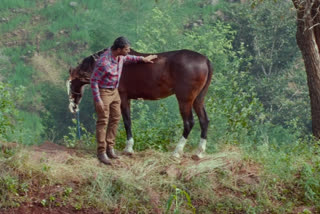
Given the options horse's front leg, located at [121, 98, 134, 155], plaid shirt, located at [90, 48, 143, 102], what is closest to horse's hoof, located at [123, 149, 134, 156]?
horse's front leg, located at [121, 98, 134, 155]

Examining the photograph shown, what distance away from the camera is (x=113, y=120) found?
791cm

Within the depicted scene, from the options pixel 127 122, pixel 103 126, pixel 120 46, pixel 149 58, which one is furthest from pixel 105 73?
pixel 127 122

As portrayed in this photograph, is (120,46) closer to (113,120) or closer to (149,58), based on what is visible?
(149,58)

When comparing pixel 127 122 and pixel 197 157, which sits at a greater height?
pixel 127 122

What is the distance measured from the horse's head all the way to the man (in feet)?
3.64

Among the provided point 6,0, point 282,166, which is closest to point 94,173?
point 282,166

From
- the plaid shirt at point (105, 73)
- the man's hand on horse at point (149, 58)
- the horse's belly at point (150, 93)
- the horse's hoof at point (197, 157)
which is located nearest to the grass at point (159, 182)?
the horse's hoof at point (197, 157)

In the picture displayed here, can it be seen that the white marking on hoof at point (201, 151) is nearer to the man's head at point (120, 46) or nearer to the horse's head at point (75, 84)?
the man's head at point (120, 46)

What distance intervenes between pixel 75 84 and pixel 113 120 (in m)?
1.37

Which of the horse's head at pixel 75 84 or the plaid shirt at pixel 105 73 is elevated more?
the plaid shirt at pixel 105 73

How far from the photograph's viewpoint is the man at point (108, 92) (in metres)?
7.52

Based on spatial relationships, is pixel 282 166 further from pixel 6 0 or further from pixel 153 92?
pixel 6 0

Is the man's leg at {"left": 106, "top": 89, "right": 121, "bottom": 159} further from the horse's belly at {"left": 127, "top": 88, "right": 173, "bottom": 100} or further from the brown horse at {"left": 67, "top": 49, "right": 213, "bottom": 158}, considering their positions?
the horse's belly at {"left": 127, "top": 88, "right": 173, "bottom": 100}

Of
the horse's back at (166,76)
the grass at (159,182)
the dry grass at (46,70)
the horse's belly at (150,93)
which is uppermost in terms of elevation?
the horse's back at (166,76)
